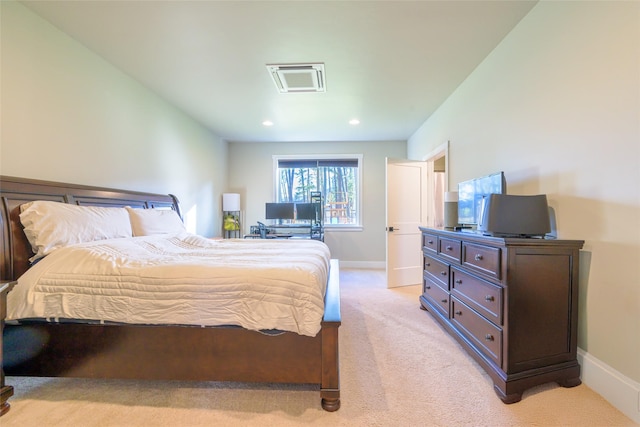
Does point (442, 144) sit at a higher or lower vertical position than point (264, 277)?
higher

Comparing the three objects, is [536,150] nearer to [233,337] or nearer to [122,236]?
[233,337]

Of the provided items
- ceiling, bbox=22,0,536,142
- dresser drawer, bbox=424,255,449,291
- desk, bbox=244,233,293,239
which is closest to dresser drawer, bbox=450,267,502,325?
dresser drawer, bbox=424,255,449,291

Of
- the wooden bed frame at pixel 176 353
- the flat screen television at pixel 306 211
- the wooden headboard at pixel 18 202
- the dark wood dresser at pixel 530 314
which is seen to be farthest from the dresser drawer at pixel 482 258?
the flat screen television at pixel 306 211

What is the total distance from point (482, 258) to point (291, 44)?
2251 mm

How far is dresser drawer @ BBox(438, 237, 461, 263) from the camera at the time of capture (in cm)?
220

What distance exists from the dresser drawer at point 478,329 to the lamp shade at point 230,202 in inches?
161

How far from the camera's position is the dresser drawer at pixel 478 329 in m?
1.65

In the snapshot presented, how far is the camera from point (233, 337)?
4.99 ft

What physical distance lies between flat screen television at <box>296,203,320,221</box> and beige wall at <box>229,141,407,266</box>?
602mm

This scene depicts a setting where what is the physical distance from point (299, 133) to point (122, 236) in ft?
11.1

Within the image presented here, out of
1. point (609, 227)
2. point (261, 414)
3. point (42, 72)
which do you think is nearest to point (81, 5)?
point (42, 72)

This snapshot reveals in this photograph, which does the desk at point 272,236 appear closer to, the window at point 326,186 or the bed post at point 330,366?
the window at point 326,186

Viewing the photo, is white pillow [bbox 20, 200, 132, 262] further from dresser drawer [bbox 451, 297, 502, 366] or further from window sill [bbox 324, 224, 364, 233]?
window sill [bbox 324, 224, 364, 233]

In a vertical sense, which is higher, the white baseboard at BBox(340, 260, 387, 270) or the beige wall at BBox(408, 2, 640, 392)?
the beige wall at BBox(408, 2, 640, 392)
